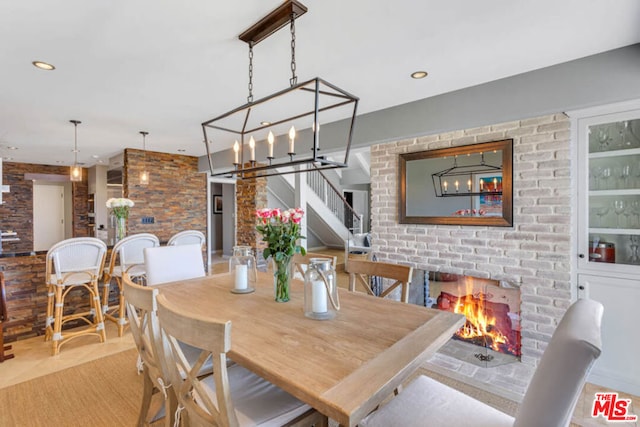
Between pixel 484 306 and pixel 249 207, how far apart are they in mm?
4597

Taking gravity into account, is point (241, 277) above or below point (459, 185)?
below

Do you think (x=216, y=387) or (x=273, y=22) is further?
(x=273, y=22)

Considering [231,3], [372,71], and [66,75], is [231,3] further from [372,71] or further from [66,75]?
[66,75]

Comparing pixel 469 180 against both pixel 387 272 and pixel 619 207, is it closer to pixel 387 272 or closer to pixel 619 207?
pixel 619 207

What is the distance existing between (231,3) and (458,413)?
7.10ft

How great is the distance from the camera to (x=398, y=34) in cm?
190

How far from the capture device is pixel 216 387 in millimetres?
1013

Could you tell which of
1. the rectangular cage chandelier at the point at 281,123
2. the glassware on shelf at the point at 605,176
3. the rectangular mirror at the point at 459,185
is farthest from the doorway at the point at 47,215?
the glassware on shelf at the point at 605,176

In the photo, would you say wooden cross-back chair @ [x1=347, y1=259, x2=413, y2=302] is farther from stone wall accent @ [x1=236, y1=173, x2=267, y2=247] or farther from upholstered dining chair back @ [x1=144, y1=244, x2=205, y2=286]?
stone wall accent @ [x1=236, y1=173, x2=267, y2=247]

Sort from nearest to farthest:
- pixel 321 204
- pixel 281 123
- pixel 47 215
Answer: pixel 281 123 → pixel 321 204 → pixel 47 215

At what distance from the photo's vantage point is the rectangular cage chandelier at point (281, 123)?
1716 mm

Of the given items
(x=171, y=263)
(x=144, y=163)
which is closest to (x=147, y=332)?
(x=171, y=263)

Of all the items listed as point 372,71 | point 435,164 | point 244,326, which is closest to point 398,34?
point 372,71
